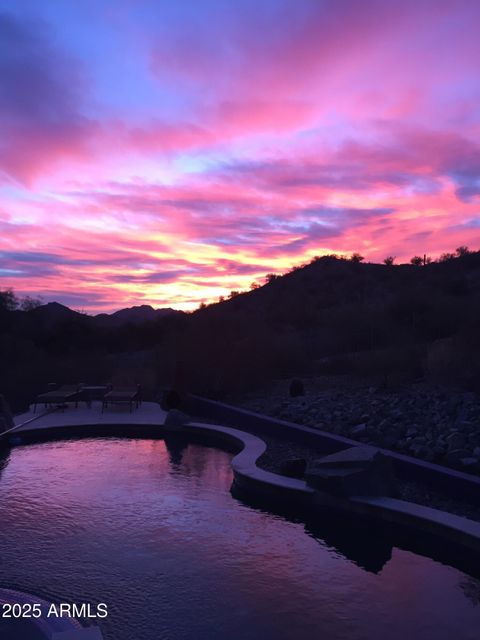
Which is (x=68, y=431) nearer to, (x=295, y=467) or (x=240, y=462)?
(x=240, y=462)

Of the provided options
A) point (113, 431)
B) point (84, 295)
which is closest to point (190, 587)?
point (113, 431)

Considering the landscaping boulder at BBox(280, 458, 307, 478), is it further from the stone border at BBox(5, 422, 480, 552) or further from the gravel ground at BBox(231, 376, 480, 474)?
the gravel ground at BBox(231, 376, 480, 474)

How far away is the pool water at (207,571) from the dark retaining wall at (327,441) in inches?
50.6

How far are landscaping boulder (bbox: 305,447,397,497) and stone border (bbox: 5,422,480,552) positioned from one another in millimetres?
105

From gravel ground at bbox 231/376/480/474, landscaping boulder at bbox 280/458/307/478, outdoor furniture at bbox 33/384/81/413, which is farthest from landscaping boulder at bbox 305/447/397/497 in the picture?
outdoor furniture at bbox 33/384/81/413

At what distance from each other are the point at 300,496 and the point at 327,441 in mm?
2258

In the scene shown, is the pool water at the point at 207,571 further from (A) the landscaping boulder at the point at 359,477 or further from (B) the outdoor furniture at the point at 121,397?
(B) the outdoor furniture at the point at 121,397

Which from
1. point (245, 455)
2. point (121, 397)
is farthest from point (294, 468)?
point (121, 397)

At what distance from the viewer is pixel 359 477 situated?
6.53 meters

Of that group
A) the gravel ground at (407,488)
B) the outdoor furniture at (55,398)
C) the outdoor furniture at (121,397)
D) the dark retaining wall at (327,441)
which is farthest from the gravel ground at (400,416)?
the outdoor furniture at (55,398)

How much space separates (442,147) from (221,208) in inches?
251

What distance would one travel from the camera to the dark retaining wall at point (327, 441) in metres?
6.55

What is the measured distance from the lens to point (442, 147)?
1212 cm

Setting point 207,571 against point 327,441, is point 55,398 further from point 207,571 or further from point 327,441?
point 207,571
